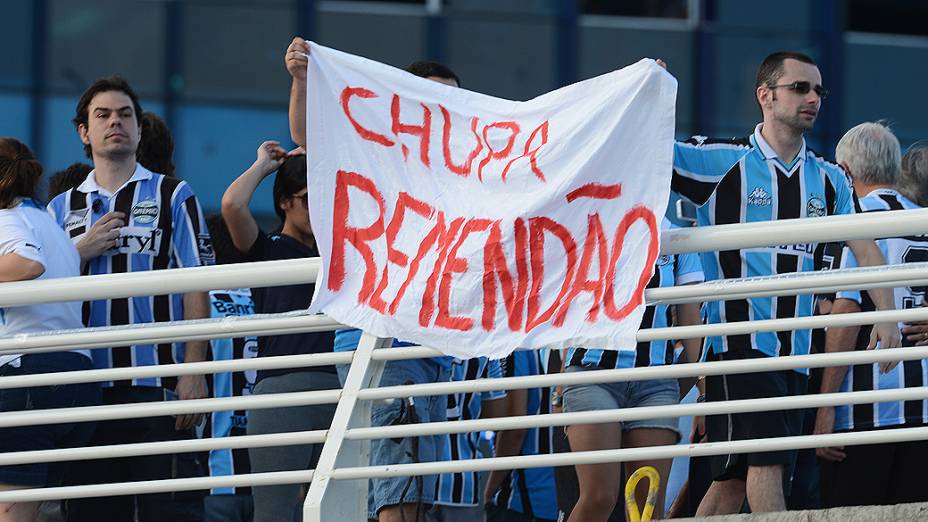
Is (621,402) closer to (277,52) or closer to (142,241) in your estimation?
(142,241)

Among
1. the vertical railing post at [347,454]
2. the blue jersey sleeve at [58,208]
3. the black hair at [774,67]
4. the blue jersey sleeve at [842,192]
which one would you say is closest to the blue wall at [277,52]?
the blue jersey sleeve at [58,208]

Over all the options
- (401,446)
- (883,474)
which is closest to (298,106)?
(401,446)

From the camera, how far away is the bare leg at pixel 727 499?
6215 mm

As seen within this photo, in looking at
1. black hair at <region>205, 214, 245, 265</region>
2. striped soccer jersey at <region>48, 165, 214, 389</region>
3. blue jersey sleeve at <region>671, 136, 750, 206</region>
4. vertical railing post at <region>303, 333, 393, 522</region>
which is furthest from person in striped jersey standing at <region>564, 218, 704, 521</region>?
black hair at <region>205, 214, 245, 265</region>

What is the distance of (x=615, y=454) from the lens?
486 cm

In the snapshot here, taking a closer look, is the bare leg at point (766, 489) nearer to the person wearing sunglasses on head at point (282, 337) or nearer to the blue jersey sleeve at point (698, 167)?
the blue jersey sleeve at point (698, 167)

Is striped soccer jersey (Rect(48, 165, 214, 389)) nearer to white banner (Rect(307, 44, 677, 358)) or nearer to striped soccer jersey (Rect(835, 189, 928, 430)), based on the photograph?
white banner (Rect(307, 44, 677, 358))

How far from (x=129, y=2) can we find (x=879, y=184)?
34.0 feet

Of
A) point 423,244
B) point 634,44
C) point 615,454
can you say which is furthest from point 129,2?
point 615,454

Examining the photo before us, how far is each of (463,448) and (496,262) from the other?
141 centimetres

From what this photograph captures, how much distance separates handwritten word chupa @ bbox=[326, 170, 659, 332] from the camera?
5.32 m

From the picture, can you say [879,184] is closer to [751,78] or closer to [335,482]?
[335,482]

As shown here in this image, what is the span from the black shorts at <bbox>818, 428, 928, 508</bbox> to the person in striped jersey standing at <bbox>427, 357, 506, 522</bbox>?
1442 millimetres

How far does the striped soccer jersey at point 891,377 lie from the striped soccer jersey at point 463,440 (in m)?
1.41
